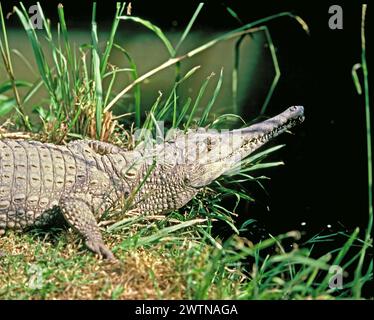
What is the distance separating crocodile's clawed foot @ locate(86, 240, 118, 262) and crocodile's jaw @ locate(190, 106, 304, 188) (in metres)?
0.95

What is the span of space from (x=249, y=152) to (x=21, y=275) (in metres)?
2.10

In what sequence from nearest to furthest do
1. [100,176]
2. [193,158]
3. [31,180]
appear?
[31,180] < [100,176] < [193,158]

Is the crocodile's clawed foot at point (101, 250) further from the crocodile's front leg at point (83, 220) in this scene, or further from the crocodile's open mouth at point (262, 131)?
the crocodile's open mouth at point (262, 131)

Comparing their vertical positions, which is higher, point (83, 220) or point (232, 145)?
point (232, 145)

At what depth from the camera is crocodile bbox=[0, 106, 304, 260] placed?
13.3ft

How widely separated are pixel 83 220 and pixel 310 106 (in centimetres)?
342

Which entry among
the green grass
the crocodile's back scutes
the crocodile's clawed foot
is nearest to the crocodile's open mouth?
the green grass

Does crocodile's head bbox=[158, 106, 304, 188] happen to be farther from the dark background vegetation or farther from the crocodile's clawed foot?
the crocodile's clawed foot

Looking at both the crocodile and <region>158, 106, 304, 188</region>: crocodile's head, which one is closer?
the crocodile

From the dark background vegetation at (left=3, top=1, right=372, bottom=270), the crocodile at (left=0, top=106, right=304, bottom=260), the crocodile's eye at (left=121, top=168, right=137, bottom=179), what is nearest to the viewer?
the crocodile at (left=0, top=106, right=304, bottom=260)

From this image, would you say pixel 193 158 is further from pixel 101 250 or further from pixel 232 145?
pixel 101 250

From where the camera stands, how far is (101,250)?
12.4ft

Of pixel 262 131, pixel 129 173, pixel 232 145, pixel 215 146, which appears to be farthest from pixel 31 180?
pixel 262 131
